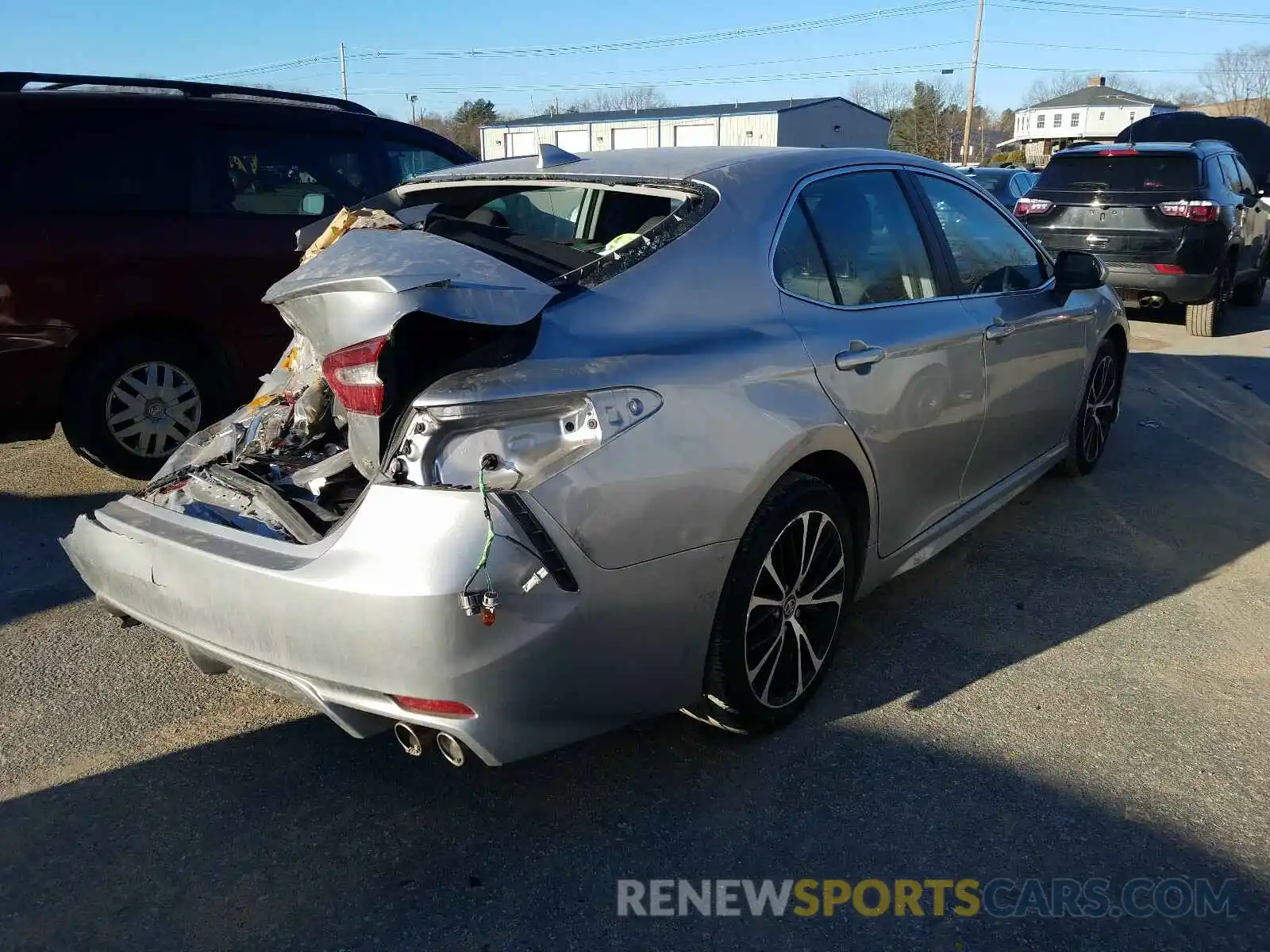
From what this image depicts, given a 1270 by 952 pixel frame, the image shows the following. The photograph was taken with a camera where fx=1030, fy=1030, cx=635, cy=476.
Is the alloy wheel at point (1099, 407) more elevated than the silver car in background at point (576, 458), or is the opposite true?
the silver car in background at point (576, 458)

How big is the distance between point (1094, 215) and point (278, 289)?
9.38 metres

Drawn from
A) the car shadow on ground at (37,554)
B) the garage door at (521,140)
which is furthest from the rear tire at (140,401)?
the garage door at (521,140)

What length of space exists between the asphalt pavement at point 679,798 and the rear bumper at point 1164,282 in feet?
22.0

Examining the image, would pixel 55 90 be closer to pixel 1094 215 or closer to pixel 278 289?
pixel 278 289

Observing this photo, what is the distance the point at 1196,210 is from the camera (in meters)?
9.61

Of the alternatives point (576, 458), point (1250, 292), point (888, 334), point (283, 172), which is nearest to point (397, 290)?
point (576, 458)

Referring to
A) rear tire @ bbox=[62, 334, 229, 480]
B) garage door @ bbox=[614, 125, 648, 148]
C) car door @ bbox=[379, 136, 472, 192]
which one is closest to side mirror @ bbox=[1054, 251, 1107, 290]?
car door @ bbox=[379, 136, 472, 192]

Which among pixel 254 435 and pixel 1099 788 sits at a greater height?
pixel 254 435

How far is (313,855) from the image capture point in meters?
2.54

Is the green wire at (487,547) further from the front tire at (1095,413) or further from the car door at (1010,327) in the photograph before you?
the front tire at (1095,413)

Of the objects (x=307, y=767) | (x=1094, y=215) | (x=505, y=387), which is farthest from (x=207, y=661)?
(x=1094, y=215)

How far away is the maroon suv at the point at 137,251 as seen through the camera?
483 centimetres

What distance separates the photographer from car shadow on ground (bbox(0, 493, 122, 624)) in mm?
3992

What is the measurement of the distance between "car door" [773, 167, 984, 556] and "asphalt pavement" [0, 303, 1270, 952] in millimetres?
635
